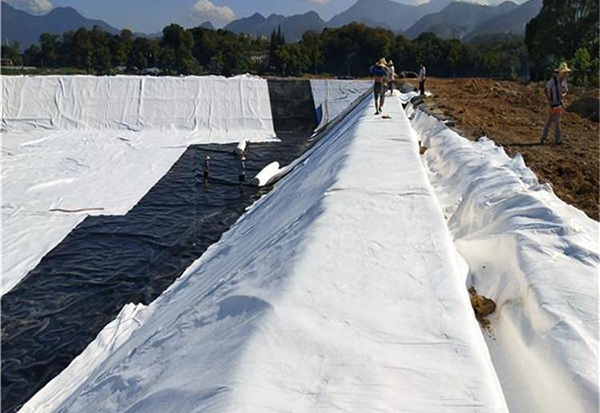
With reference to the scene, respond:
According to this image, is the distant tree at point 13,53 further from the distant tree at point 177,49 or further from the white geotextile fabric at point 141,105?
the white geotextile fabric at point 141,105

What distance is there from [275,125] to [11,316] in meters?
13.8

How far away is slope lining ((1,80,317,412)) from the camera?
511 centimetres

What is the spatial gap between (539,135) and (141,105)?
1444 centimetres

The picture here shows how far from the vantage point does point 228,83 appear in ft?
63.1

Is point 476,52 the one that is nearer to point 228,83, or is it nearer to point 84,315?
point 228,83

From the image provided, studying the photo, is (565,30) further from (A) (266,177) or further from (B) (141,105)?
(A) (266,177)

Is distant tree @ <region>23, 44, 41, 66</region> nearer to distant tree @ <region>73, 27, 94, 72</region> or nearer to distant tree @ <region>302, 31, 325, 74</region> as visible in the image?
distant tree @ <region>73, 27, 94, 72</region>

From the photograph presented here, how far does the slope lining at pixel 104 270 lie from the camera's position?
16.8 ft

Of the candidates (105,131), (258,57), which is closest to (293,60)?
(258,57)

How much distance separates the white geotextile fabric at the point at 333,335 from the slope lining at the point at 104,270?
122 cm

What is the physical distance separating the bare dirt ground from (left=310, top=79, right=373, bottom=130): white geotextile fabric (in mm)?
4398

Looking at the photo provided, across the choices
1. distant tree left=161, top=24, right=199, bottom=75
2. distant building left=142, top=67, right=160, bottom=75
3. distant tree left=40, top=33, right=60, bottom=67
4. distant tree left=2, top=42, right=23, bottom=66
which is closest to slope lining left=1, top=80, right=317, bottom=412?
distant building left=142, top=67, right=160, bottom=75

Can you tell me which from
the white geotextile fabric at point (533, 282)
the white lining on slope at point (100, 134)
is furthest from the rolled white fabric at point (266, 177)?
the white geotextile fabric at point (533, 282)

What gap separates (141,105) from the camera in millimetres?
18125
